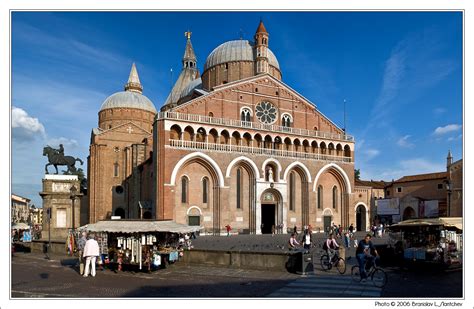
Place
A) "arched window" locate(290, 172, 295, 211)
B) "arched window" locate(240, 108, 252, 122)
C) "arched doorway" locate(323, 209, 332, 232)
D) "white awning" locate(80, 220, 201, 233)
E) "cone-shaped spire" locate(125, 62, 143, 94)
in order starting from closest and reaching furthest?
"white awning" locate(80, 220, 201, 233)
"arched window" locate(240, 108, 252, 122)
"arched window" locate(290, 172, 295, 211)
"arched doorway" locate(323, 209, 332, 232)
"cone-shaped spire" locate(125, 62, 143, 94)

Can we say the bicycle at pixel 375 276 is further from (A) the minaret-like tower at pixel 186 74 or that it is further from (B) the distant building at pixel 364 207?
(A) the minaret-like tower at pixel 186 74

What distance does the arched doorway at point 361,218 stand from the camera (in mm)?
48312

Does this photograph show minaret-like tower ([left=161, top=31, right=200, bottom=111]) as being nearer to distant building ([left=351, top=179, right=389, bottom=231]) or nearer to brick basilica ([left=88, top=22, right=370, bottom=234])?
brick basilica ([left=88, top=22, right=370, bottom=234])

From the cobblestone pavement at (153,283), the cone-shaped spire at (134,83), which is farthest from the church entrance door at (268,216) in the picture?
the cone-shaped spire at (134,83)

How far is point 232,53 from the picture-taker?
49.6 meters

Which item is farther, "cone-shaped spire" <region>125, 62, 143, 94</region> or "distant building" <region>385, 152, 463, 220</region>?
"cone-shaped spire" <region>125, 62, 143, 94</region>

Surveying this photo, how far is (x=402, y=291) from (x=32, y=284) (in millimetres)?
10991

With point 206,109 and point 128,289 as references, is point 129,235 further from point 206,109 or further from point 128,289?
point 206,109

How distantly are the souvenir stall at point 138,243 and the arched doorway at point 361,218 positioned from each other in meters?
35.9

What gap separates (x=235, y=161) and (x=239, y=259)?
22.6m

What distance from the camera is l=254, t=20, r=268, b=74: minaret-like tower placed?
4519 cm

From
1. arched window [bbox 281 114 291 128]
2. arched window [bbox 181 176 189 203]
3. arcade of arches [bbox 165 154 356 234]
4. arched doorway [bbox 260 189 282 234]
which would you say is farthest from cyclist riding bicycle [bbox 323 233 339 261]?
arched window [bbox 281 114 291 128]

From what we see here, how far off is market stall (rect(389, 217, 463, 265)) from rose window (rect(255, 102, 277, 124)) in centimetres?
2425

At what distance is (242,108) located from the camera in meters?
40.5
